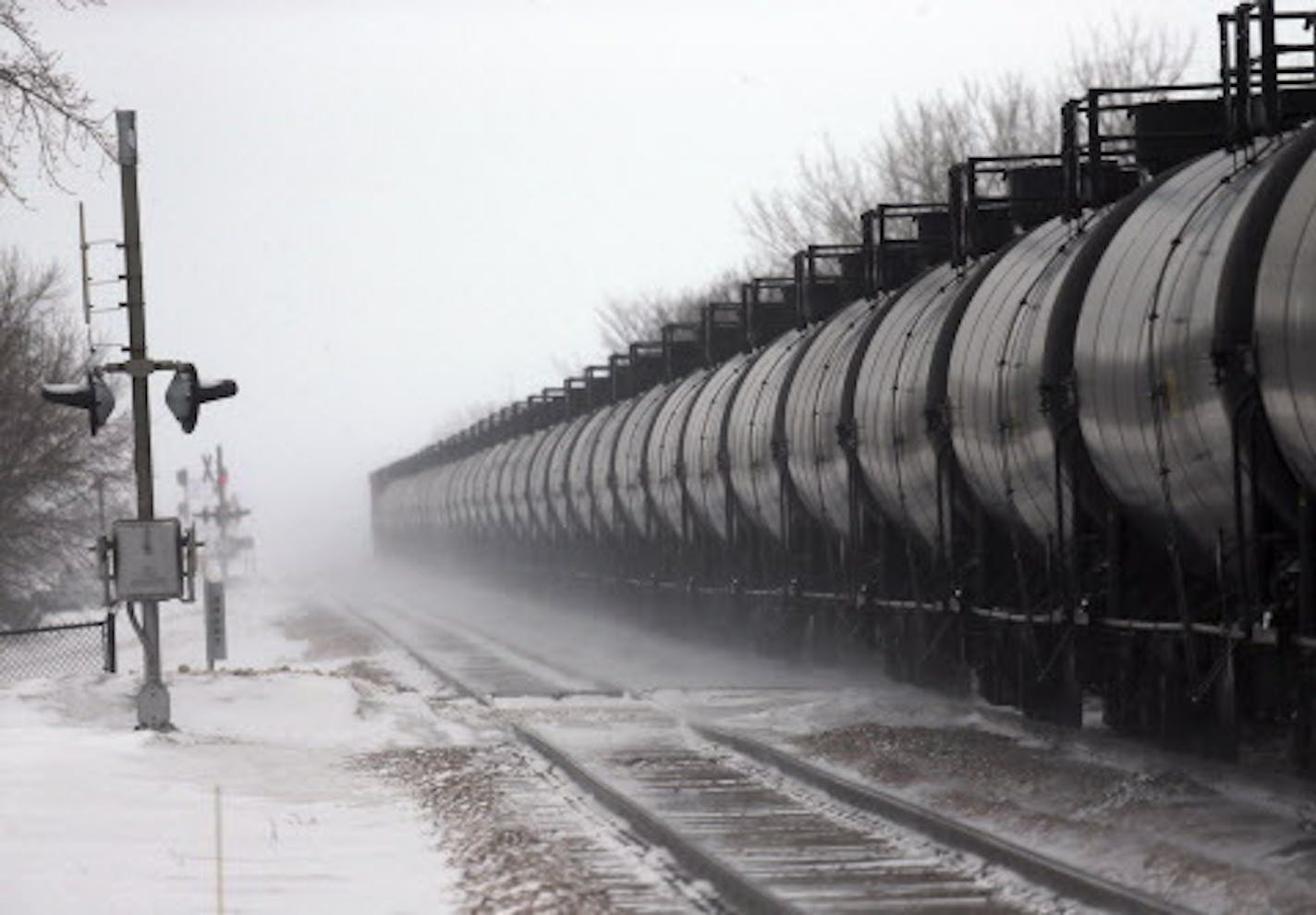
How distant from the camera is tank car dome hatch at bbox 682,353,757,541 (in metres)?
30.2

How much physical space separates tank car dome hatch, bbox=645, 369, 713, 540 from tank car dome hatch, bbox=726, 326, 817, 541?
3.68 meters

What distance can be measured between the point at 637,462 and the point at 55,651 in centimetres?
1495

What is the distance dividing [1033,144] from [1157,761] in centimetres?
5153

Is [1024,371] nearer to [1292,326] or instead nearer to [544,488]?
[1292,326]

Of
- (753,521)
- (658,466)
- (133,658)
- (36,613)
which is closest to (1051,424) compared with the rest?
(753,521)

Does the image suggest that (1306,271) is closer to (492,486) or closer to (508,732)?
(508,732)

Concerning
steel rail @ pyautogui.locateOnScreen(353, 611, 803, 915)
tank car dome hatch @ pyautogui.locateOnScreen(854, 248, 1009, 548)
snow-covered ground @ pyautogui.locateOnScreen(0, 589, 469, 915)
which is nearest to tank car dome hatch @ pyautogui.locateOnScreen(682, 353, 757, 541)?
snow-covered ground @ pyautogui.locateOnScreen(0, 589, 469, 915)

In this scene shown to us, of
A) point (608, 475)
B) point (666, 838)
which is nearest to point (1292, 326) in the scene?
point (666, 838)

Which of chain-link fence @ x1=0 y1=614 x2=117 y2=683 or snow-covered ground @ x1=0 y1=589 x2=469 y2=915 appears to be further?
chain-link fence @ x1=0 y1=614 x2=117 y2=683

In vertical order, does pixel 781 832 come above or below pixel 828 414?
below

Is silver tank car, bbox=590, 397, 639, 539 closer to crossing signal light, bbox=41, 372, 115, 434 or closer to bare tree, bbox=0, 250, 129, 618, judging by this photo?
bare tree, bbox=0, 250, 129, 618

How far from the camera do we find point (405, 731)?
67.8 feet

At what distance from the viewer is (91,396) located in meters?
17.8

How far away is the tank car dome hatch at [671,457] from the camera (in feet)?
110
